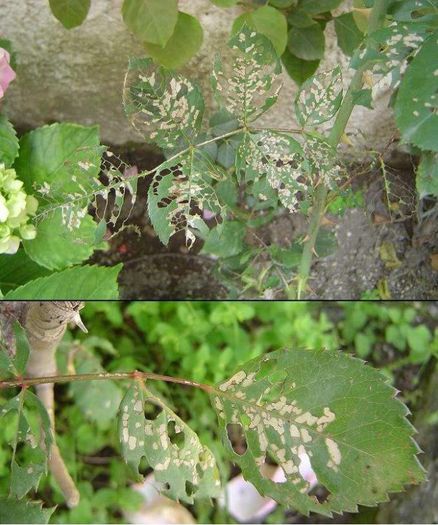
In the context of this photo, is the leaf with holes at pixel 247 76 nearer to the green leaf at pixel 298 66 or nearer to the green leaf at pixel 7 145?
the green leaf at pixel 298 66

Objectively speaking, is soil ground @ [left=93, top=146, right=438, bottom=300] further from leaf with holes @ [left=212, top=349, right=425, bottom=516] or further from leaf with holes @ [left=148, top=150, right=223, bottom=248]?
leaf with holes @ [left=212, top=349, right=425, bottom=516]

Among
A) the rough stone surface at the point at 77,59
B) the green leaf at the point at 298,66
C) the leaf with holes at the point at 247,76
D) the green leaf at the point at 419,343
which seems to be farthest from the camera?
the green leaf at the point at 419,343

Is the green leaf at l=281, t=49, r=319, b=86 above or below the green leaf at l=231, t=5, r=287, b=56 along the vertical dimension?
below

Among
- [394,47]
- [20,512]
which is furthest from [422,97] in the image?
[20,512]

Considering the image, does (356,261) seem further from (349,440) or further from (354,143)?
(349,440)

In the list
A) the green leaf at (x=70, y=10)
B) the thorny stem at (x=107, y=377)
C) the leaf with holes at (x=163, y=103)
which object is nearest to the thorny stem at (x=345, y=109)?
the leaf with holes at (x=163, y=103)

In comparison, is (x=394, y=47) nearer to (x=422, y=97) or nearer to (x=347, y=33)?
(x=422, y=97)

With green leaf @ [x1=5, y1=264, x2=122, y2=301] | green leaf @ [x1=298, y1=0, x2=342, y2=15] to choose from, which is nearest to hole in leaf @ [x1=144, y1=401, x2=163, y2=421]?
green leaf @ [x1=5, y1=264, x2=122, y2=301]
